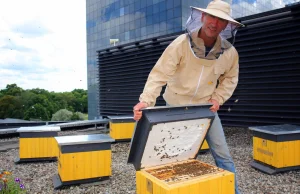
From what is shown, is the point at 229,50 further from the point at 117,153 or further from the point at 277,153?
the point at 117,153

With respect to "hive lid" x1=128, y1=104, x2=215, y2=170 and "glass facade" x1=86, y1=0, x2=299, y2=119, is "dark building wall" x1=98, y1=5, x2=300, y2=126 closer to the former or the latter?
"hive lid" x1=128, y1=104, x2=215, y2=170

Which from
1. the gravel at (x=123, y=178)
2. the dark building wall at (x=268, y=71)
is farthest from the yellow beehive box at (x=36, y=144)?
the dark building wall at (x=268, y=71)

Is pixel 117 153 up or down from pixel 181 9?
down

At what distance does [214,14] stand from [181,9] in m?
16.9

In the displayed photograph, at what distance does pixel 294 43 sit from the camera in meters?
5.36

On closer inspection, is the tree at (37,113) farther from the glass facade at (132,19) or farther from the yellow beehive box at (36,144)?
the yellow beehive box at (36,144)

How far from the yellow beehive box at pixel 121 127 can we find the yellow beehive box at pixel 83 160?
2.70 m

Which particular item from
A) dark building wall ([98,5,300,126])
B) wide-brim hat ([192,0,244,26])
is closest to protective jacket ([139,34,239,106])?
wide-brim hat ([192,0,244,26])

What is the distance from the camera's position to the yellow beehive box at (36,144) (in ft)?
14.0

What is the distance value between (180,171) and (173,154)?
15 centimetres

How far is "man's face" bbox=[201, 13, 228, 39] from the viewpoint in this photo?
5.47 feet

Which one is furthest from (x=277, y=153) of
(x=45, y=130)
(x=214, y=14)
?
(x=45, y=130)

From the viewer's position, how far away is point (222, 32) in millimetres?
1858

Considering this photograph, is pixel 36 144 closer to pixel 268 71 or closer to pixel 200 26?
pixel 200 26
